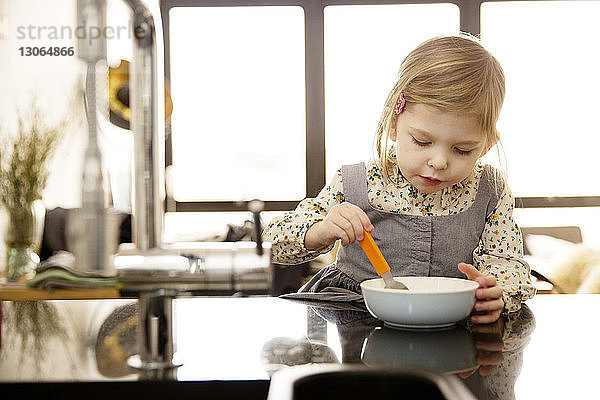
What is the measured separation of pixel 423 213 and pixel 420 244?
9 cm

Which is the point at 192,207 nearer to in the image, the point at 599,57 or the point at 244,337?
the point at 599,57

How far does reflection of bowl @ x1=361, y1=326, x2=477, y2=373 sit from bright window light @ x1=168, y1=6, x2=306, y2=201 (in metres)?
4.12

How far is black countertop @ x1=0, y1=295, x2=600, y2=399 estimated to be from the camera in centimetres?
64

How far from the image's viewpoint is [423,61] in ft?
4.30

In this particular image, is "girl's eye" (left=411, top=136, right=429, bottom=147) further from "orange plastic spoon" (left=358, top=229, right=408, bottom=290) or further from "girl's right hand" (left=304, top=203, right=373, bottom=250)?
"orange plastic spoon" (left=358, top=229, right=408, bottom=290)

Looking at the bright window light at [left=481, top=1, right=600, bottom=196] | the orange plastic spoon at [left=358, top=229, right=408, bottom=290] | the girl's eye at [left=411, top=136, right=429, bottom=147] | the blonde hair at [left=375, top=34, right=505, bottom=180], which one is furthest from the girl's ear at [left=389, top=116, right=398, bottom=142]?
the bright window light at [left=481, top=1, right=600, bottom=196]

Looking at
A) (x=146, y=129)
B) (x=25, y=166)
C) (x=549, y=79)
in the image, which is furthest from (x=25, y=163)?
(x=549, y=79)

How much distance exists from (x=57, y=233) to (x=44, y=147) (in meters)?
1.83

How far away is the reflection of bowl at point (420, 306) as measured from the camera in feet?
2.75

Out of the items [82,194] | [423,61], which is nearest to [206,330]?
[82,194]

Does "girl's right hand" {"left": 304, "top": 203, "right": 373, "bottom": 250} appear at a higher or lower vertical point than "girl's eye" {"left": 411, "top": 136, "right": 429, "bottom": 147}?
lower

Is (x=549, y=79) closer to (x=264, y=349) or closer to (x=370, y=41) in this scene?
(x=370, y=41)

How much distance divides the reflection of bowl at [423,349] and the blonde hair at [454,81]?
0.49 meters

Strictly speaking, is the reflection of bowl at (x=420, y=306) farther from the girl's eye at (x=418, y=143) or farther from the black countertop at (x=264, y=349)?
the girl's eye at (x=418, y=143)
